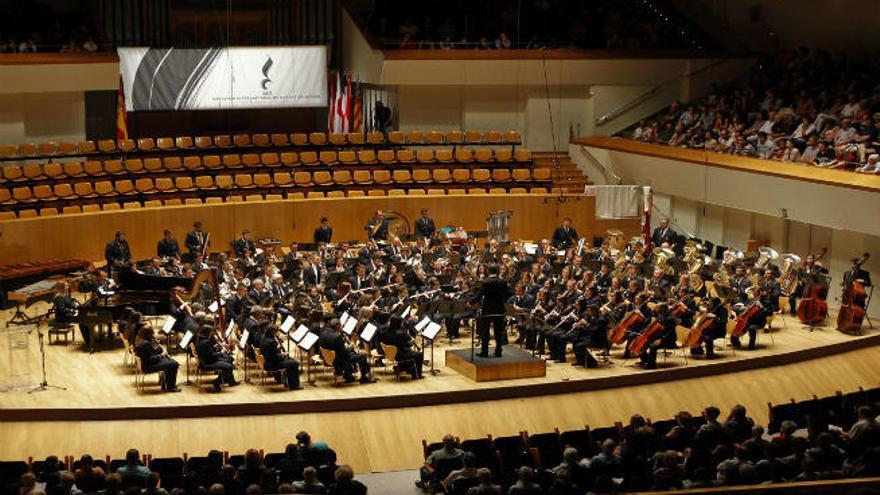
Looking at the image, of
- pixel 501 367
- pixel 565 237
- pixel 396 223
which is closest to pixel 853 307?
pixel 501 367

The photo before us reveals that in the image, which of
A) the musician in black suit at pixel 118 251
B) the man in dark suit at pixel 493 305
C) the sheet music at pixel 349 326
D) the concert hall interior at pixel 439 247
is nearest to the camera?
the concert hall interior at pixel 439 247

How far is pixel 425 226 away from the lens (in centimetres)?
2416

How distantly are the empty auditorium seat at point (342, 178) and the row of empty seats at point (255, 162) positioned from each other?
695mm

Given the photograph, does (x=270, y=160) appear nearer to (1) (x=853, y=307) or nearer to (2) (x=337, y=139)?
(2) (x=337, y=139)

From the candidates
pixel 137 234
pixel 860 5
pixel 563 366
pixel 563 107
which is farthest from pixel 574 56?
pixel 563 366

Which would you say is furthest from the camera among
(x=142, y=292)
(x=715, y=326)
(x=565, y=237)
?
(x=565, y=237)

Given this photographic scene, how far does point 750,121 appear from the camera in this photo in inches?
986

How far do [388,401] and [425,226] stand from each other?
9119 millimetres

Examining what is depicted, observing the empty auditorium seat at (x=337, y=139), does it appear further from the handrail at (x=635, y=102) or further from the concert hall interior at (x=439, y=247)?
the handrail at (x=635, y=102)

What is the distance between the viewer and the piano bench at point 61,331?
17.8 meters

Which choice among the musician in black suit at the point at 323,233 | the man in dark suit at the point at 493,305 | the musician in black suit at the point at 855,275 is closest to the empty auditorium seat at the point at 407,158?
the musician in black suit at the point at 323,233

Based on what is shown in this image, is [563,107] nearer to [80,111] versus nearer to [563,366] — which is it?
[80,111]

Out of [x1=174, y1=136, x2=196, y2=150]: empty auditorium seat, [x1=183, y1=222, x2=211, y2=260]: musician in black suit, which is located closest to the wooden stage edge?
[x1=183, y1=222, x2=211, y2=260]: musician in black suit

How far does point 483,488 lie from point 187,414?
6.11 metres
